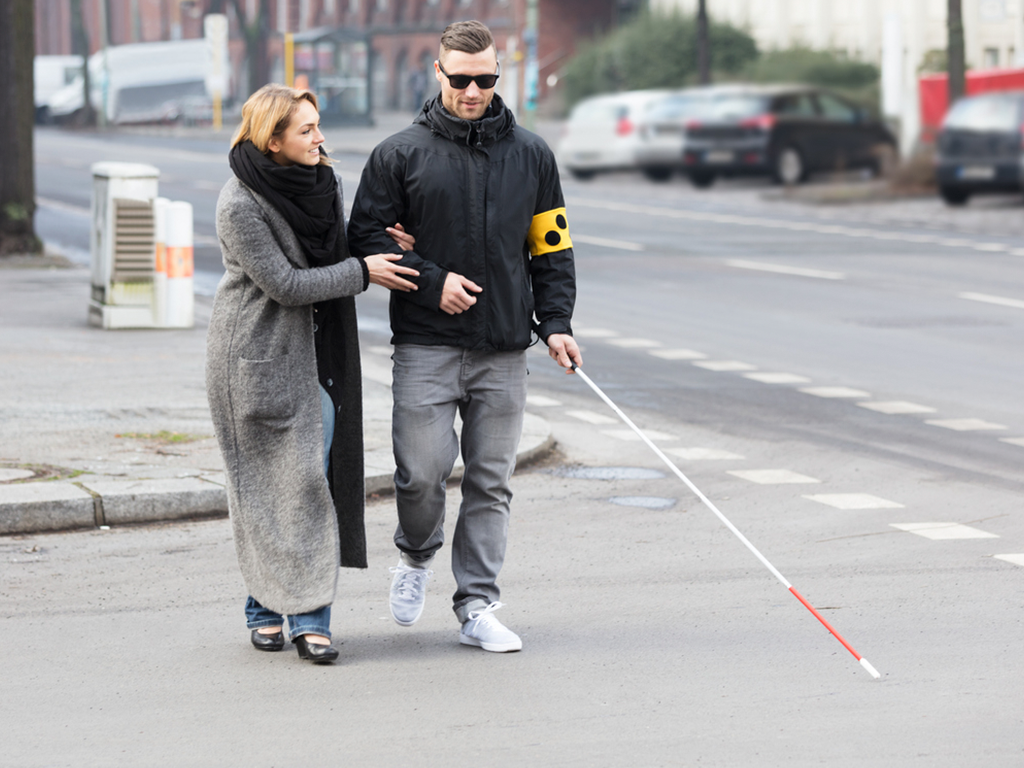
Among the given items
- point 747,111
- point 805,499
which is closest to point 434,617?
point 805,499

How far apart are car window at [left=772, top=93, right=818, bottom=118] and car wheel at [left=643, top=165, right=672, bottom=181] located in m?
2.61

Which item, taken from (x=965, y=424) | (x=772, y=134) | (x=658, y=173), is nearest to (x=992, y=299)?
(x=965, y=424)

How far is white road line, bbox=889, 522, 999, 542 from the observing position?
6699 millimetres

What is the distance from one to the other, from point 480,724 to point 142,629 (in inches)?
55.9

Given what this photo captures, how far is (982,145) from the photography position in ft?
83.3

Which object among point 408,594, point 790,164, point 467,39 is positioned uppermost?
point 467,39

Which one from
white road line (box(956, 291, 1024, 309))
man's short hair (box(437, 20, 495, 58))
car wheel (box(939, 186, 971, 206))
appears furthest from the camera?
car wheel (box(939, 186, 971, 206))

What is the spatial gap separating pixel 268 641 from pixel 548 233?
1.44 meters

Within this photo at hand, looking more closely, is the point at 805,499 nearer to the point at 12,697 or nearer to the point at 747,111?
the point at 12,697

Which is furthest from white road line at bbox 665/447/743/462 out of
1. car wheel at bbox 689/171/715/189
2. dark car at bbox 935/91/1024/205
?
car wheel at bbox 689/171/715/189

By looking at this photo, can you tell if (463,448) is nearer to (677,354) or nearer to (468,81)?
(468,81)

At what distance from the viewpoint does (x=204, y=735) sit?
4336mm

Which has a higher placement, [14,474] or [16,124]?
[16,124]

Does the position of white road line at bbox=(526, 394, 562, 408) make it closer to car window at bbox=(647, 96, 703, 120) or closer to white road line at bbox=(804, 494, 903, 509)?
white road line at bbox=(804, 494, 903, 509)
